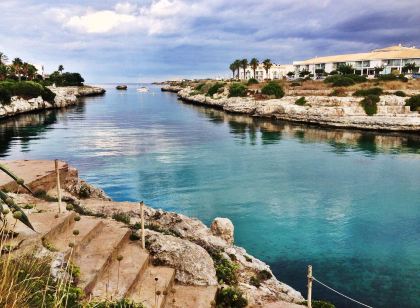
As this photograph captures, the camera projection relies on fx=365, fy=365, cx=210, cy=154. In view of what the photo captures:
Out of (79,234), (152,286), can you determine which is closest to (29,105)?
(79,234)

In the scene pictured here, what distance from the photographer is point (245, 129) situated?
5466 centimetres

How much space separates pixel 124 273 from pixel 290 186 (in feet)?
60.5

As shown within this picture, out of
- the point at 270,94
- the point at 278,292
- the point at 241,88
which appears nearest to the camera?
the point at 278,292

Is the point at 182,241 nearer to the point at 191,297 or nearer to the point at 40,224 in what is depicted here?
the point at 191,297

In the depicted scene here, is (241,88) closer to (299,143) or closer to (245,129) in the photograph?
(245,129)

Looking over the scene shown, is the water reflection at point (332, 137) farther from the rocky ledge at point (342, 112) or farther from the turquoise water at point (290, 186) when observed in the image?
the rocky ledge at point (342, 112)

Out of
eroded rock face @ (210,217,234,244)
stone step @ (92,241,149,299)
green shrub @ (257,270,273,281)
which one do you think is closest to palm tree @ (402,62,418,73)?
eroded rock face @ (210,217,234,244)

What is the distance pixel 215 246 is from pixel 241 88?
8052cm

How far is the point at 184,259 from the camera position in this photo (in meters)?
9.42

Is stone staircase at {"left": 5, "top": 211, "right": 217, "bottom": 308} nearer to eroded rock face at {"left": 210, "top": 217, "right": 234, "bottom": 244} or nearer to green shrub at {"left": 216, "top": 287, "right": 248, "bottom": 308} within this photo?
green shrub at {"left": 216, "top": 287, "right": 248, "bottom": 308}

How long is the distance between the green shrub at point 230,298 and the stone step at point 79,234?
11.4 feet

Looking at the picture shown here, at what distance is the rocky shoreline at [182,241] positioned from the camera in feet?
30.2

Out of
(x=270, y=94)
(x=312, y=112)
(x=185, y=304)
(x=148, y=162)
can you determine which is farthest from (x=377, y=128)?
(x=185, y=304)

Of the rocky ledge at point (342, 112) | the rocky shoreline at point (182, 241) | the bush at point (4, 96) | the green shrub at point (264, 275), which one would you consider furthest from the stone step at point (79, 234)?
the bush at point (4, 96)
